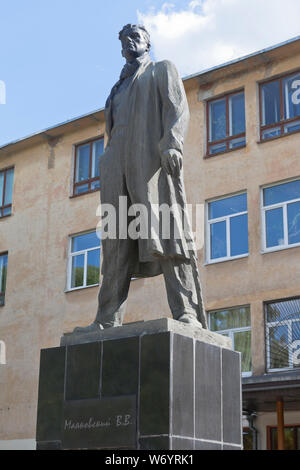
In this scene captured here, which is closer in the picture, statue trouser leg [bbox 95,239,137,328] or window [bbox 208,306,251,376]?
statue trouser leg [bbox 95,239,137,328]

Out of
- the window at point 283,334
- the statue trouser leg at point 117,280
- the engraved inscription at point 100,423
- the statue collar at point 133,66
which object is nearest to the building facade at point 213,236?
the window at point 283,334

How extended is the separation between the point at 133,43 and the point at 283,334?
12.7 m

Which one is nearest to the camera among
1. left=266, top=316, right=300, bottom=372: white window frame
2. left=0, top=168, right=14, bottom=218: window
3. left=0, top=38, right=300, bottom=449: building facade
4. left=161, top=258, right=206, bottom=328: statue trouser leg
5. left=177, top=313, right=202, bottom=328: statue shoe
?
left=177, top=313, right=202, bottom=328: statue shoe

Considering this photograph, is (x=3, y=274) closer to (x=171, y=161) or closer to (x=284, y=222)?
(x=284, y=222)

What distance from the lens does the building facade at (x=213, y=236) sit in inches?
774

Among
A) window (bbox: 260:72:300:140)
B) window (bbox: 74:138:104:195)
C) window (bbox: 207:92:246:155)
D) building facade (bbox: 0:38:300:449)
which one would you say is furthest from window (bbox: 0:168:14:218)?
window (bbox: 260:72:300:140)

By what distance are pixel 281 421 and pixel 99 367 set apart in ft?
39.3

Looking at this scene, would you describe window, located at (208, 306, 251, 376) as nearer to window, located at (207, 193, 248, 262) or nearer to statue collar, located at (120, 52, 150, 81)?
window, located at (207, 193, 248, 262)

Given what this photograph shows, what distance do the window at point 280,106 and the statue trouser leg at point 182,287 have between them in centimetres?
1412

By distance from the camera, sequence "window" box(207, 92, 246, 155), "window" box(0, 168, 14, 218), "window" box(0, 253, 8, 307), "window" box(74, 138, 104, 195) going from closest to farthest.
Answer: "window" box(207, 92, 246, 155), "window" box(74, 138, 104, 195), "window" box(0, 253, 8, 307), "window" box(0, 168, 14, 218)

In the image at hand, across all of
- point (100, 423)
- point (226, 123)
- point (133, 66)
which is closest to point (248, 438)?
point (226, 123)

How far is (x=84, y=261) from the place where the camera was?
24016 mm

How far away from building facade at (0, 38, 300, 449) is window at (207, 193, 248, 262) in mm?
29

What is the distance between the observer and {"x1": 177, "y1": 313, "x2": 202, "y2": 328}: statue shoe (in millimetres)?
6668
